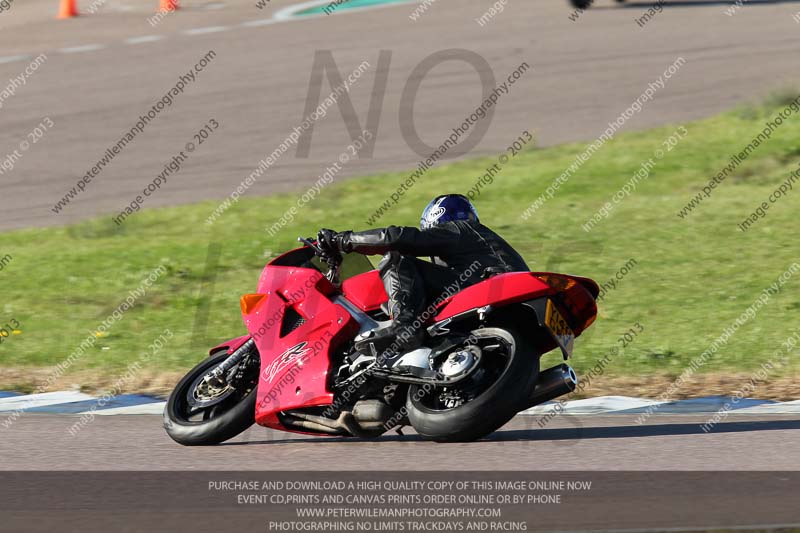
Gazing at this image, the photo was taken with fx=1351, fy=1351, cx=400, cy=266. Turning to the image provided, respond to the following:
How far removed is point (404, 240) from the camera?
25.3 ft

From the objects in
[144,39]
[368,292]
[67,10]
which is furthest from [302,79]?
[368,292]

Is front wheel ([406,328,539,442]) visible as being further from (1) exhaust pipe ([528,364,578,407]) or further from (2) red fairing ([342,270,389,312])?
(2) red fairing ([342,270,389,312])

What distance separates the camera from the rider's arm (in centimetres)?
771

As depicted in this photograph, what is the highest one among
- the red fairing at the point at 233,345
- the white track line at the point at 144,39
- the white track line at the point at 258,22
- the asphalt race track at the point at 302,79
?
the red fairing at the point at 233,345

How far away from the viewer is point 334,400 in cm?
779

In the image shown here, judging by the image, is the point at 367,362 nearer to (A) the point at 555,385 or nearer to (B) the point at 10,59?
(A) the point at 555,385

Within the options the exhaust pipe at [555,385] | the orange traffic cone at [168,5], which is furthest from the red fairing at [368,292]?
the orange traffic cone at [168,5]

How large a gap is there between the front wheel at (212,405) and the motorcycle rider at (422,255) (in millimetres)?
779

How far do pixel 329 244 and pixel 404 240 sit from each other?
52cm

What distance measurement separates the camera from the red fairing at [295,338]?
786cm

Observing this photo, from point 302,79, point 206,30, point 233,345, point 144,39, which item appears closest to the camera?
point 233,345

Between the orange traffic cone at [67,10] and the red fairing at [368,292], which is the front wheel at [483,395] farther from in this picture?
the orange traffic cone at [67,10]

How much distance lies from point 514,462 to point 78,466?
7.65 feet

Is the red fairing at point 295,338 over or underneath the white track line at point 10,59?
over
